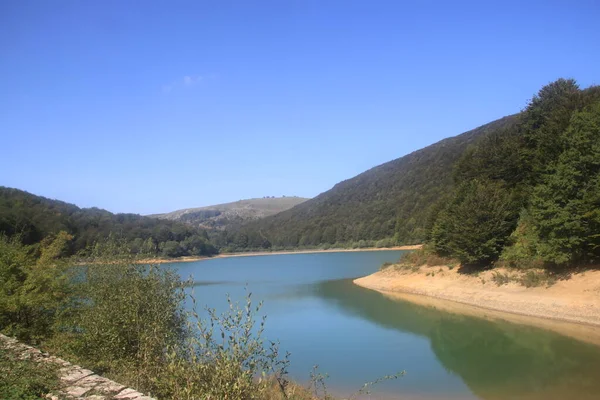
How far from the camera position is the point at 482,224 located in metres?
27.4

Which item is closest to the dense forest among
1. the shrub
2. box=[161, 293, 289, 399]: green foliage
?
the shrub

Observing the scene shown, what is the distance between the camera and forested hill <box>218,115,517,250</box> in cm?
9731

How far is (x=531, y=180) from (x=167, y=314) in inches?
1116

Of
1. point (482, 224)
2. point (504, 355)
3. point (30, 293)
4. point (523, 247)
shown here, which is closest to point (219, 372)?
point (30, 293)

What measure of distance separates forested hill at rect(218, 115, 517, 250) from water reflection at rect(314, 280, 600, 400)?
5823cm

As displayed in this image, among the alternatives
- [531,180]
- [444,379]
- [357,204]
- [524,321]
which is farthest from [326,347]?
[357,204]

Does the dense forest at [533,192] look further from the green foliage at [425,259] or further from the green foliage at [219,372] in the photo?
the green foliage at [219,372]

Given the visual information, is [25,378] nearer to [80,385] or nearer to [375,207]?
[80,385]

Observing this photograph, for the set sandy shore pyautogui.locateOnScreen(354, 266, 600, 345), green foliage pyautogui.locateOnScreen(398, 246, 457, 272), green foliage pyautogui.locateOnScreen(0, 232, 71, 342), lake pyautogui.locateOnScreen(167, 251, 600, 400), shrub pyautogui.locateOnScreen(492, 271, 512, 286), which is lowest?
lake pyautogui.locateOnScreen(167, 251, 600, 400)

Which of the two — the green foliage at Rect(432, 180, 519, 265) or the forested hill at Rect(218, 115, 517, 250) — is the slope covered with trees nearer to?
the green foliage at Rect(432, 180, 519, 265)

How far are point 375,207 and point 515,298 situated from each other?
330ft

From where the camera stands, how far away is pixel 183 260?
99.0 metres

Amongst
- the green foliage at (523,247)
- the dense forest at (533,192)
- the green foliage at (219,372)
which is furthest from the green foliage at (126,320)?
the green foliage at (523,247)

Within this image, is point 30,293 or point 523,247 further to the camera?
point 523,247
